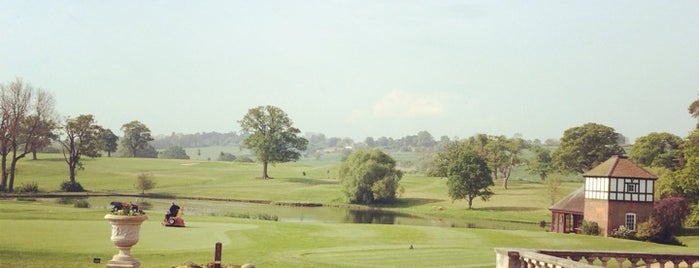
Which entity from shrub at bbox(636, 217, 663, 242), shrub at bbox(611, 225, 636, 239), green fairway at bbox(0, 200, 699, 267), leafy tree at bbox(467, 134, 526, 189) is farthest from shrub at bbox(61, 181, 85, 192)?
shrub at bbox(636, 217, 663, 242)

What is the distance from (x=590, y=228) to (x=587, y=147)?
44725 mm

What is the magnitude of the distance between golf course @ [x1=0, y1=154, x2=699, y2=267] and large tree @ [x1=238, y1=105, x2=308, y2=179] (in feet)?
36.2

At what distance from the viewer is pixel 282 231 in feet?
124

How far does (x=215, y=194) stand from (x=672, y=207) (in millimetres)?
57653

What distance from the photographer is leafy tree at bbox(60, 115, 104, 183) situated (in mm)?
88931

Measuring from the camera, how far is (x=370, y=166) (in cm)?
8900

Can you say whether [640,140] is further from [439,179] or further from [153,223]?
[153,223]

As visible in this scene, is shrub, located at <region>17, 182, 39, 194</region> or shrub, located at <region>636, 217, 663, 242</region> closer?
shrub, located at <region>636, 217, 663, 242</region>

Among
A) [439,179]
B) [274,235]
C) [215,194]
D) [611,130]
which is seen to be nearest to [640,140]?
[611,130]

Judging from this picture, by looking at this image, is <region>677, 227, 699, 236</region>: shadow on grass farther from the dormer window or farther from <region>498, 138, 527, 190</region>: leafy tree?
<region>498, 138, 527, 190</region>: leafy tree

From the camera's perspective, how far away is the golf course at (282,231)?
25734mm

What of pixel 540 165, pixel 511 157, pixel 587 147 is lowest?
pixel 540 165

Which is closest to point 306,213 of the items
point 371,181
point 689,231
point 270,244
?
point 371,181

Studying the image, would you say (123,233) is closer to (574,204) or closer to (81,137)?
(574,204)
